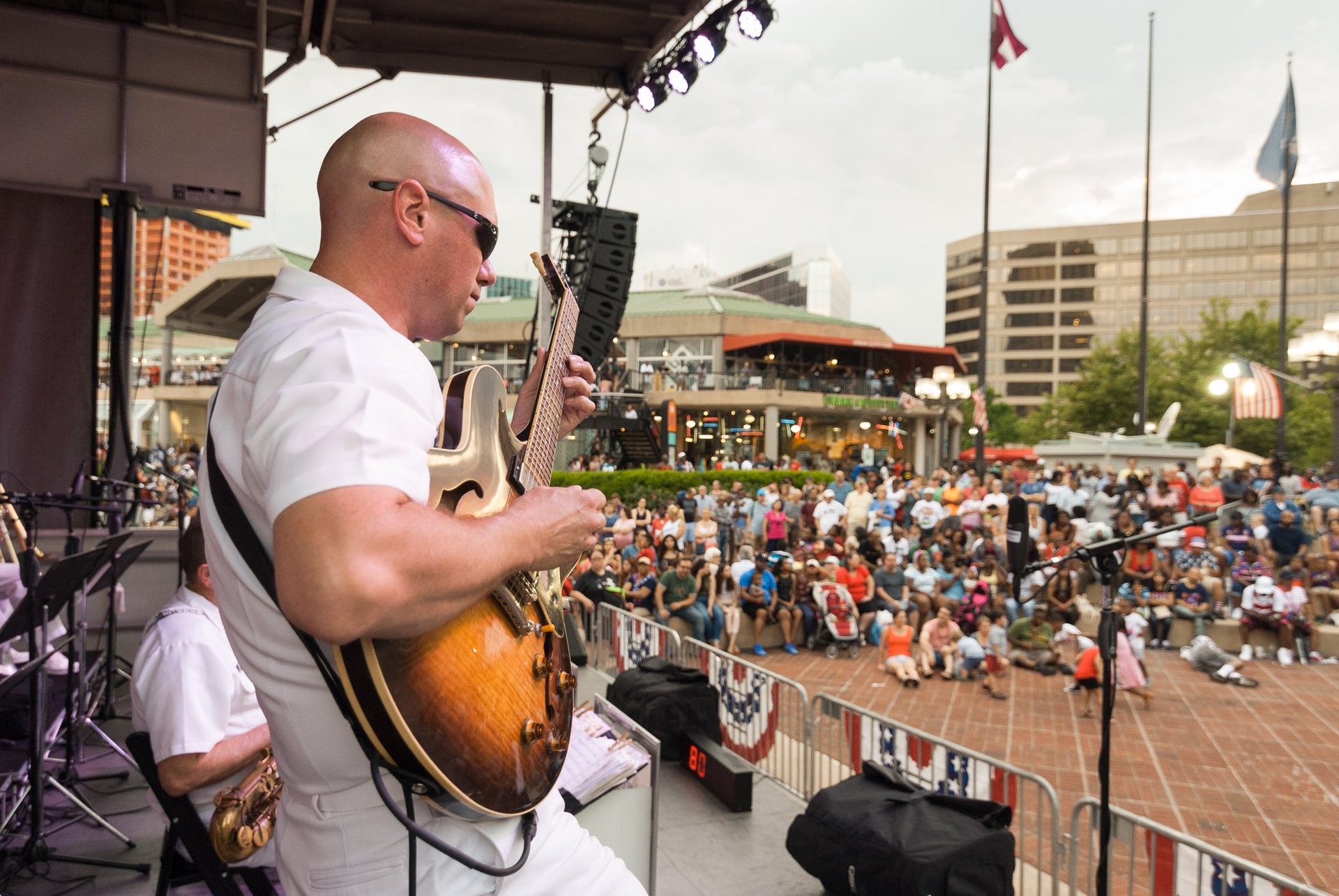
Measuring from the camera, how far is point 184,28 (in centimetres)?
729

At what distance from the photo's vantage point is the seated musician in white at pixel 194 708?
7.66ft

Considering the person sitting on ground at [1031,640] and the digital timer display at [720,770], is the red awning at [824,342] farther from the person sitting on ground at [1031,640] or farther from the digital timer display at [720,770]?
the digital timer display at [720,770]

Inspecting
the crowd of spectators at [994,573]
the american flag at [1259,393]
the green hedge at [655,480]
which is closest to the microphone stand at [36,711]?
the crowd of spectators at [994,573]

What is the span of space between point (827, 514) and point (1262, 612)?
22.7ft

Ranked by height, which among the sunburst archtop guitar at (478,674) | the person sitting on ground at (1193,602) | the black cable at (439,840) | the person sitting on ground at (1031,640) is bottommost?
the person sitting on ground at (1031,640)

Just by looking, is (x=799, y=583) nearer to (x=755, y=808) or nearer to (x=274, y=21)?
(x=755, y=808)

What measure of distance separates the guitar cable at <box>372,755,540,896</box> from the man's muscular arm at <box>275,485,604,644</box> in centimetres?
23

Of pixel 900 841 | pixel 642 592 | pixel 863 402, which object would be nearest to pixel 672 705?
pixel 900 841

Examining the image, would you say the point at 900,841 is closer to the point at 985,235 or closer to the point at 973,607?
the point at 973,607

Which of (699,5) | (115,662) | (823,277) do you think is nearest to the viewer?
(699,5)

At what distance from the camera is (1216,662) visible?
36.1 ft

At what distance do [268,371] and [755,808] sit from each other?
504 centimetres

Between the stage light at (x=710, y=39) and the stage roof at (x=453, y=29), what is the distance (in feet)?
1.07

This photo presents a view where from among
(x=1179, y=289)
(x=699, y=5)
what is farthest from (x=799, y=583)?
(x=1179, y=289)
